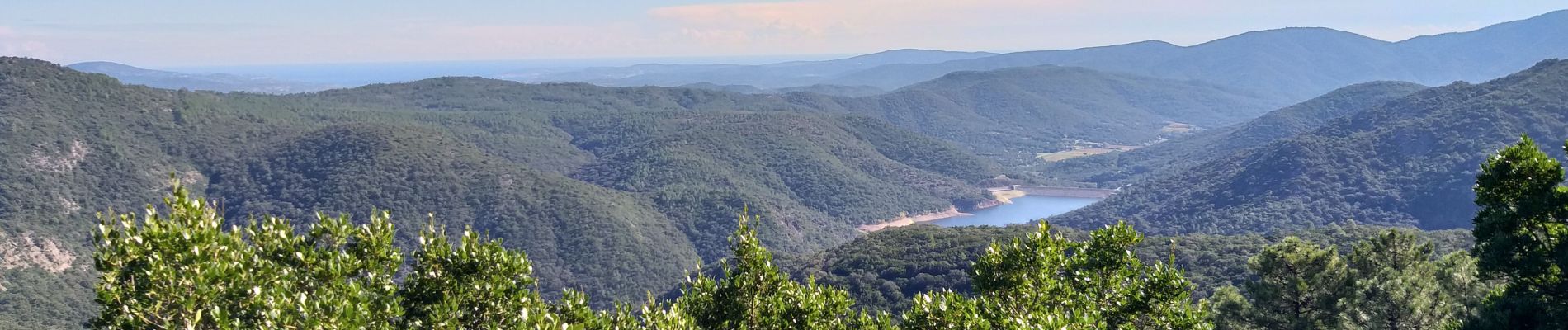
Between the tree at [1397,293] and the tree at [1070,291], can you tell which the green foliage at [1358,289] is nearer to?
the tree at [1397,293]

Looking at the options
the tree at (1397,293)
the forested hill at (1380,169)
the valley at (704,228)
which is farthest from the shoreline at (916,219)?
the tree at (1397,293)

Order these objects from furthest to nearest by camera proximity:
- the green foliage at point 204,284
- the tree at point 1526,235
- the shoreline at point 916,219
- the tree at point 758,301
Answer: the shoreline at point 916,219 → the tree at point 1526,235 → the tree at point 758,301 → the green foliage at point 204,284

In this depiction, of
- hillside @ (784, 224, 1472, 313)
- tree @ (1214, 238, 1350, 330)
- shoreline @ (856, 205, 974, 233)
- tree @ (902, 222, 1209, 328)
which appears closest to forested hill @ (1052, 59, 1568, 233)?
shoreline @ (856, 205, 974, 233)

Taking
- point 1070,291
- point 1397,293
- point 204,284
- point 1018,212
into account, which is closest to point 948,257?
point 1397,293

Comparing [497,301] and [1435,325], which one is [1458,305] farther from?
[497,301]

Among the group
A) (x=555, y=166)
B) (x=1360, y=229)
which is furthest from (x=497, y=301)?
(x=555, y=166)

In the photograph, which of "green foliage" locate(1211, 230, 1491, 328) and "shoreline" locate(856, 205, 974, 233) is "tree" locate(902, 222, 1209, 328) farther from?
"shoreline" locate(856, 205, 974, 233)
